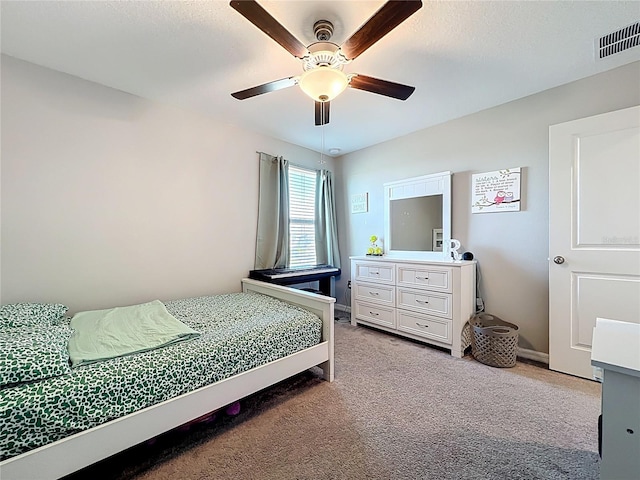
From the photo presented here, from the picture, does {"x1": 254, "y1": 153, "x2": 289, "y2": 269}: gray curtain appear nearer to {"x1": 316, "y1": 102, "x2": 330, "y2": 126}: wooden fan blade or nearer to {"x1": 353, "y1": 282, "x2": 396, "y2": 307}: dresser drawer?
{"x1": 353, "y1": 282, "x2": 396, "y2": 307}: dresser drawer

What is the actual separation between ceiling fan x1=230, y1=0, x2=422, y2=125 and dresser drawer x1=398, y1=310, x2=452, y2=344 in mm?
2054

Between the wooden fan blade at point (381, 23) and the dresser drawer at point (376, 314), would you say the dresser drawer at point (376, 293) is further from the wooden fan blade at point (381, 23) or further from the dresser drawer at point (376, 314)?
the wooden fan blade at point (381, 23)

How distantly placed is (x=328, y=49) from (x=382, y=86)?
1.36 ft

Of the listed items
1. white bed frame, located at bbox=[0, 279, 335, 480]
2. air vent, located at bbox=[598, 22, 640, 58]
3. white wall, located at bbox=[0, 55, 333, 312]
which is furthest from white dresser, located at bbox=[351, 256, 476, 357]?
air vent, located at bbox=[598, 22, 640, 58]

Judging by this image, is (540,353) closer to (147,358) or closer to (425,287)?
(425,287)

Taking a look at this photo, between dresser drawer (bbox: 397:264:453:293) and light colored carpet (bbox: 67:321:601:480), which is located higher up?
dresser drawer (bbox: 397:264:453:293)

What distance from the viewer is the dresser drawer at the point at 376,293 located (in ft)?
10.1

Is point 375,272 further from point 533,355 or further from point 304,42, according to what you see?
point 304,42

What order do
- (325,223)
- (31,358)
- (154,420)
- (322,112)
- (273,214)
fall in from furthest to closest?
(325,223), (273,214), (322,112), (154,420), (31,358)

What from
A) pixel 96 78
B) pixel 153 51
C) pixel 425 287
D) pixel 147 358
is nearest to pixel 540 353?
pixel 425 287

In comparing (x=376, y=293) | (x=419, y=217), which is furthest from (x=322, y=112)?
(x=376, y=293)

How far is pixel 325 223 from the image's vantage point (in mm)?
4020

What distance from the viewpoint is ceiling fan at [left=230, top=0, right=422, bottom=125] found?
1180 mm

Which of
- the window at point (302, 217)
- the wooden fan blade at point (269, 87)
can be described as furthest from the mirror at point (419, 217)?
the wooden fan blade at point (269, 87)
